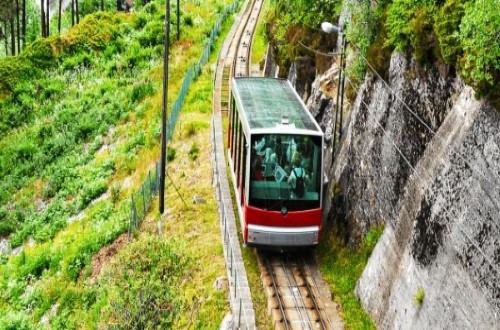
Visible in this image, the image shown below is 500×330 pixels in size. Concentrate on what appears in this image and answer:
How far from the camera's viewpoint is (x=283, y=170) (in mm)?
16469

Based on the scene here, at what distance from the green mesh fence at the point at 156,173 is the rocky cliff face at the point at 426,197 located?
8.86 meters

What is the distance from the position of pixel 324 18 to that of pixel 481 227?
50.5ft

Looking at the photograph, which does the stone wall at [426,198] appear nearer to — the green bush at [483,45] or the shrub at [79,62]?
the green bush at [483,45]

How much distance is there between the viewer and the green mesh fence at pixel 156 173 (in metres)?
23.6

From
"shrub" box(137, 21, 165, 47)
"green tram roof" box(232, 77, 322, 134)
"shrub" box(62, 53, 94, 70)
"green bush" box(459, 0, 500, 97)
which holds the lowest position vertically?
"shrub" box(62, 53, 94, 70)

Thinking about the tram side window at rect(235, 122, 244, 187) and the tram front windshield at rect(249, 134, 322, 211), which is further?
the tram side window at rect(235, 122, 244, 187)

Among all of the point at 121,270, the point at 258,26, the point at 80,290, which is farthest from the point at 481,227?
the point at 258,26

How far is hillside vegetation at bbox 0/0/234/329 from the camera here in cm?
1789

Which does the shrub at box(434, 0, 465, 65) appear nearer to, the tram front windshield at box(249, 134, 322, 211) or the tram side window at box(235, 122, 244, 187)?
the tram front windshield at box(249, 134, 322, 211)

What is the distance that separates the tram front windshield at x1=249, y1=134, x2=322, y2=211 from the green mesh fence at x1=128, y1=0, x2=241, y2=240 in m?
8.02

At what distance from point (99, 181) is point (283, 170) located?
51.5ft

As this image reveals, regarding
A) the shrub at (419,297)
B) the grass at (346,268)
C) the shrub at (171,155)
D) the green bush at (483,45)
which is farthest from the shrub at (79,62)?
the green bush at (483,45)

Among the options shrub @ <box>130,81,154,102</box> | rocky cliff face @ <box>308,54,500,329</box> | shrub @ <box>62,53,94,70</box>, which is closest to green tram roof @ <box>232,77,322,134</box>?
rocky cliff face @ <box>308,54,500,329</box>

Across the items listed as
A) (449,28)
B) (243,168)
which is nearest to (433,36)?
(449,28)
